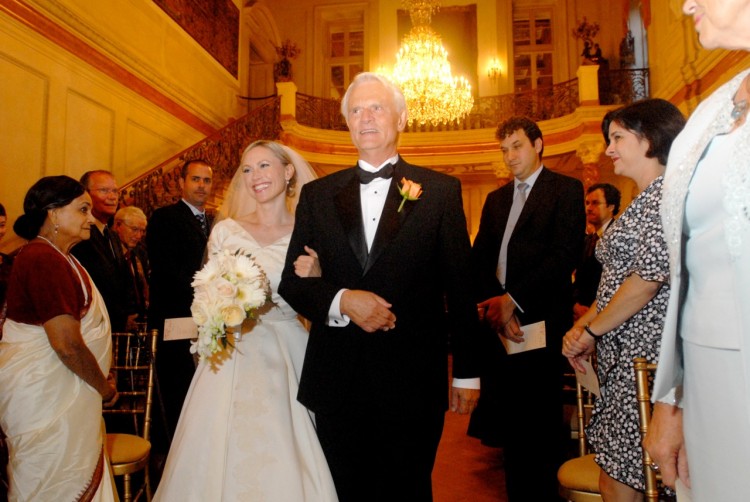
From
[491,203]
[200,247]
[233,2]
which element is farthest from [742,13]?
[233,2]

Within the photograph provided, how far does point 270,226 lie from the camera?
252 cm

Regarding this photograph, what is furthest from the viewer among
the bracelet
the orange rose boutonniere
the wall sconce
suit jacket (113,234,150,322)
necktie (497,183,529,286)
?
the wall sconce

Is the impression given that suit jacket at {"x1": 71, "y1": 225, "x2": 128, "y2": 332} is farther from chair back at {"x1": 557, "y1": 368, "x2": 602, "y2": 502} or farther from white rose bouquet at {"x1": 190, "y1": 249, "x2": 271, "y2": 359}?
chair back at {"x1": 557, "y1": 368, "x2": 602, "y2": 502}

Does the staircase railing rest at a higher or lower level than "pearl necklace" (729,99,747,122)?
higher

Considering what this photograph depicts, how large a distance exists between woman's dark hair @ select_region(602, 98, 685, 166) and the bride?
1.25 meters

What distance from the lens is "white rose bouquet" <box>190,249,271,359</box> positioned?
6.44ft

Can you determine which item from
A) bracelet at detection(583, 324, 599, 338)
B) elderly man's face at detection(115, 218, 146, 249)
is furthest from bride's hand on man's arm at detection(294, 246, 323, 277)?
elderly man's face at detection(115, 218, 146, 249)

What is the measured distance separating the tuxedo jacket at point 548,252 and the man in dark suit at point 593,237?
131 cm

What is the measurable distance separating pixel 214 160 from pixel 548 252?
748 centimetres

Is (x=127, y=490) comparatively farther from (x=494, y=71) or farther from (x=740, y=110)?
(x=494, y=71)

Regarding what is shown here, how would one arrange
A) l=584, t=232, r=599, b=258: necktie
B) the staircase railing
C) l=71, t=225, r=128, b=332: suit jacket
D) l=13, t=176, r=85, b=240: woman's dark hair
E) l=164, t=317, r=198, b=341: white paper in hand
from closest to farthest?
l=13, t=176, r=85, b=240: woman's dark hair, l=164, t=317, r=198, b=341: white paper in hand, l=71, t=225, r=128, b=332: suit jacket, l=584, t=232, r=599, b=258: necktie, the staircase railing

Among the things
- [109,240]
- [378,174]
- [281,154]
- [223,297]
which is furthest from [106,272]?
[378,174]

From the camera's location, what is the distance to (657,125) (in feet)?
6.36

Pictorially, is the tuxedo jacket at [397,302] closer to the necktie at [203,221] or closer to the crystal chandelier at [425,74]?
the necktie at [203,221]
